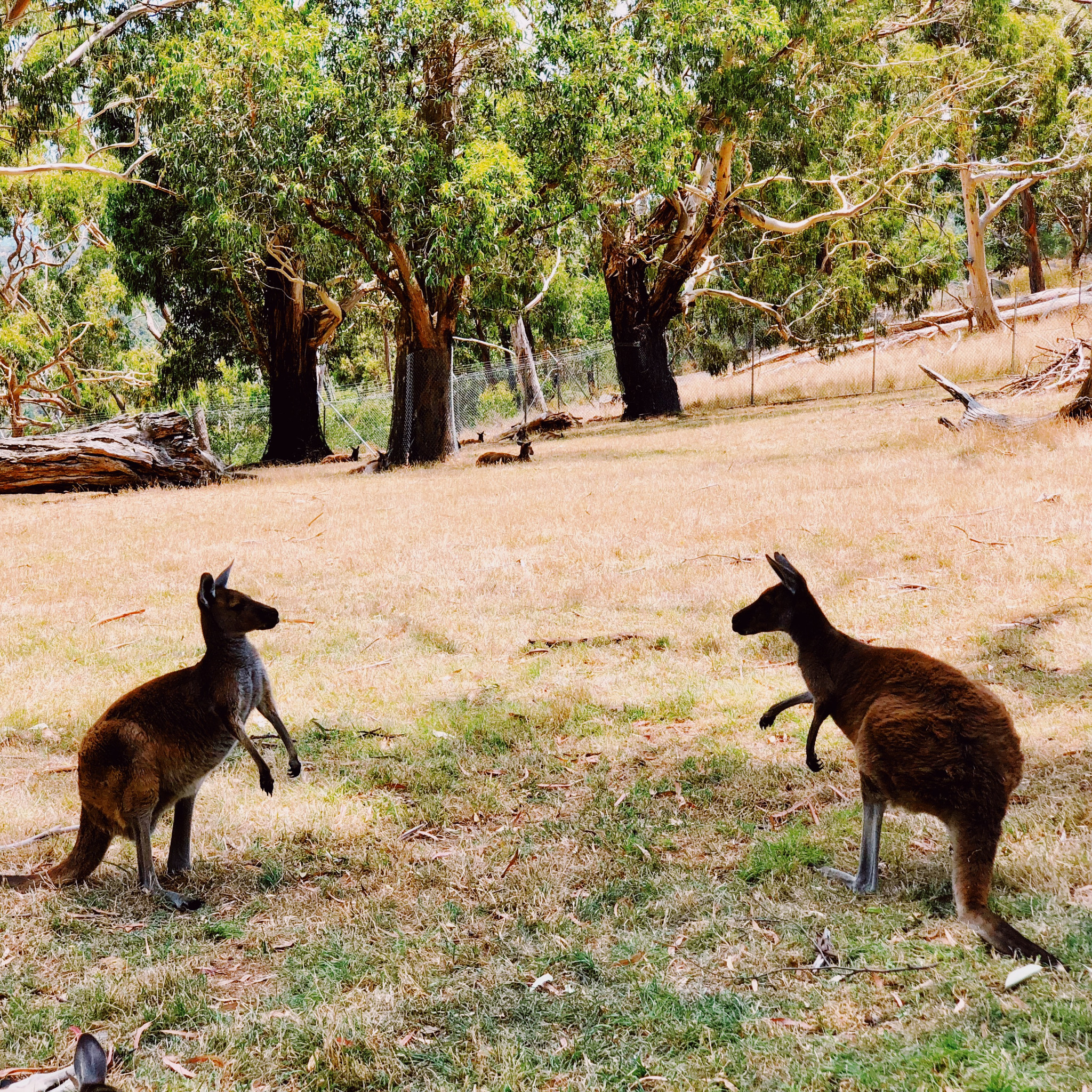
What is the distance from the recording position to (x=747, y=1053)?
9.18 feet

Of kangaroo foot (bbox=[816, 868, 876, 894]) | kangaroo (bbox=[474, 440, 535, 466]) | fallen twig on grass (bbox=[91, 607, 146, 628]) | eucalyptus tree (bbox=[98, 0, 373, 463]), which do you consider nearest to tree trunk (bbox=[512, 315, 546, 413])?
eucalyptus tree (bbox=[98, 0, 373, 463])

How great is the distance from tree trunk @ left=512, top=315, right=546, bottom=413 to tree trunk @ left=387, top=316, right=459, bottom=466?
6.46 metres

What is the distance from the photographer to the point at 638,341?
83.4ft

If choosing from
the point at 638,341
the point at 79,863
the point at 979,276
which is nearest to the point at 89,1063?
the point at 79,863

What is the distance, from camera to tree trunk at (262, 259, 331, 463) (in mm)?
23672

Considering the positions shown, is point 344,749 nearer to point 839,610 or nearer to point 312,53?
point 839,610

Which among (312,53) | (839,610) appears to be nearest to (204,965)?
(839,610)

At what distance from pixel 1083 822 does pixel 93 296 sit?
34070 mm

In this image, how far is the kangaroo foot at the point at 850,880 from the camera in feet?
11.8

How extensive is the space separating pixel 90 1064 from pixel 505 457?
53.5 feet

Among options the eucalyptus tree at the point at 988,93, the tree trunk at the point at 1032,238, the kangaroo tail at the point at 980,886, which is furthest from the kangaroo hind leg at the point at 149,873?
the tree trunk at the point at 1032,238

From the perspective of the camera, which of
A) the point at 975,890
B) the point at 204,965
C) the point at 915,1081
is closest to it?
the point at 915,1081

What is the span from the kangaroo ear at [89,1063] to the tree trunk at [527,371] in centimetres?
2413

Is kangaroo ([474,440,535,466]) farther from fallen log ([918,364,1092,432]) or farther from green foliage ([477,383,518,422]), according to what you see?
green foliage ([477,383,518,422])
